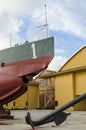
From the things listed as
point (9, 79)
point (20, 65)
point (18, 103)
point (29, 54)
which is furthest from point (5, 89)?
point (18, 103)

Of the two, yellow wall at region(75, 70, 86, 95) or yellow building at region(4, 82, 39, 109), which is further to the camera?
yellow building at region(4, 82, 39, 109)

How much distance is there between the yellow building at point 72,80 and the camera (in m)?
29.3

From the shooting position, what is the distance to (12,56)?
15.6 m

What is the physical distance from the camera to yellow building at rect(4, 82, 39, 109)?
3488 centimetres

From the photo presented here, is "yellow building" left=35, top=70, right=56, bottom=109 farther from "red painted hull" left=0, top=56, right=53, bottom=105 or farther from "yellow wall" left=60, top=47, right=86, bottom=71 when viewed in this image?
"red painted hull" left=0, top=56, right=53, bottom=105

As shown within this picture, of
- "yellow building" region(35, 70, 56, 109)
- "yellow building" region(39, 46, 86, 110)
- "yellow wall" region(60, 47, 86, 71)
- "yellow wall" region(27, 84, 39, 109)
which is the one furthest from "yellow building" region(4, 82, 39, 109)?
"yellow wall" region(60, 47, 86, 71)

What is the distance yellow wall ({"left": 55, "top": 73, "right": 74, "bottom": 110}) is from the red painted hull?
16.2m

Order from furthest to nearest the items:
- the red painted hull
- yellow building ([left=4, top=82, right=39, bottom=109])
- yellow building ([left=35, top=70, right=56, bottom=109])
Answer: yellow building ([left=35, top=70, right=56, bottom=109])
yellow building ([left=4, top=82, right=39, bottom=109])
the red painted hull

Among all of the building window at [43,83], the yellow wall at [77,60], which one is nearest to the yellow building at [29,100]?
the building window at [43,83]

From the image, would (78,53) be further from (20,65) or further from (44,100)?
(20,65)

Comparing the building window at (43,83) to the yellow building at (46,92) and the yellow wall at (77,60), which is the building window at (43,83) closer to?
the yellow building at (46,92)

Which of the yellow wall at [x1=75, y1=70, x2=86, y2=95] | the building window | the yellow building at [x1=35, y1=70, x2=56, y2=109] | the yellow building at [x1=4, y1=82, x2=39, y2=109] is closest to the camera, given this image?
the yellow wall at [x1=75, y1=70, x2=86, y2=95]

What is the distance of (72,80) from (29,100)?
7.48 m

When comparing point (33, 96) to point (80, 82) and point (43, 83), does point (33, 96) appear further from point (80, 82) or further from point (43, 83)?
point (80, 82)
